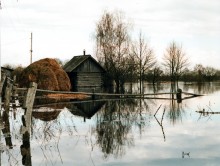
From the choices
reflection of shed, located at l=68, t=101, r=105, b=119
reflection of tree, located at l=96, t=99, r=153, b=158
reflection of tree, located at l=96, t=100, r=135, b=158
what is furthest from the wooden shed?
reflection of tree, located at l=96, t=100, r=135, b=158

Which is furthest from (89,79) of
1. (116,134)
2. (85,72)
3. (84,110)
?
(116,134)

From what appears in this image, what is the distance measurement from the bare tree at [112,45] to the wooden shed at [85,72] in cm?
190

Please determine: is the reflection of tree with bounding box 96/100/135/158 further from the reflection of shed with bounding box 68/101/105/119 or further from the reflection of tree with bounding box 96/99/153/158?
the reflection of shed with bounding box 68/101/105/119

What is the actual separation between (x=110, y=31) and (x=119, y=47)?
2.78 meters

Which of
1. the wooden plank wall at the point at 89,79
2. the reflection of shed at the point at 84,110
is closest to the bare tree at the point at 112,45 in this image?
the wooden plank wall at the point at 89,79

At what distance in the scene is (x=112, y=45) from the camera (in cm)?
5278

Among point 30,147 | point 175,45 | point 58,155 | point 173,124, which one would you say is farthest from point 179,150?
point 175,45

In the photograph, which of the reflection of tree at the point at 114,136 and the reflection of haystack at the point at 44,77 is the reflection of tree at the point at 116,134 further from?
the reflection of haystack at the point at 44,77

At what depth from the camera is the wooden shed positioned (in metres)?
48.4

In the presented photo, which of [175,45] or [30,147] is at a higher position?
[175,45]

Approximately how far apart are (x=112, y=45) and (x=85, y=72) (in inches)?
245

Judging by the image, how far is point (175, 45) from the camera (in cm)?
8231

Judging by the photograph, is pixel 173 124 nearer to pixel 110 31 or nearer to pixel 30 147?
pixel 30 147

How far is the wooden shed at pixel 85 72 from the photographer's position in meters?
48.4
